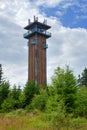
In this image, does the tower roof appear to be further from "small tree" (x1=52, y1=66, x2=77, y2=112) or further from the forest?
"small tree" (x1=52, y1=66, x2=77, y2=112)

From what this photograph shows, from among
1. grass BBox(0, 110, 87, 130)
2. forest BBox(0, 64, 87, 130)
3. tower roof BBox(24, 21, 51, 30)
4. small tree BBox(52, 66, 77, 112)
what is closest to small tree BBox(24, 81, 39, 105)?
forest BBox(0, 64, 87, 130)

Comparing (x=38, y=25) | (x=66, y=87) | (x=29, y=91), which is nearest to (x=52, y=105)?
(x=66, y=87)

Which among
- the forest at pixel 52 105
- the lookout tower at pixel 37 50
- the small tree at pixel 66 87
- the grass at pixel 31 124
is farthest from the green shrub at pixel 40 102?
the lookout tower at pixel 37 50

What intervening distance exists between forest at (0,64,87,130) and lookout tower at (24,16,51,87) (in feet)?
76.2

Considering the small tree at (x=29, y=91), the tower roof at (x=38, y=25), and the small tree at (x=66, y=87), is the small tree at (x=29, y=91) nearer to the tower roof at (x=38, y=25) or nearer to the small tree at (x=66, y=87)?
the small tree at (x=66, y=87)

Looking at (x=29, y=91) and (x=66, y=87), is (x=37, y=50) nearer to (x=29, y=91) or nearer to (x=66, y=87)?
(x=29, y=91)

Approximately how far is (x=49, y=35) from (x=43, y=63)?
20.3 ft

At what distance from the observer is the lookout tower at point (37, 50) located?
68.4 meters

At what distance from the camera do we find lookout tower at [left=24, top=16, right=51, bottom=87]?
224 feet

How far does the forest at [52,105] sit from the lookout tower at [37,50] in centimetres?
2324

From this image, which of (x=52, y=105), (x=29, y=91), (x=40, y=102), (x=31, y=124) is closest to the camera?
(x=31, y=124)

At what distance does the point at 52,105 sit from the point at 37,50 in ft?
136

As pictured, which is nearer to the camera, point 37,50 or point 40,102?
point 40,102

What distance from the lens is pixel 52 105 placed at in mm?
27984
